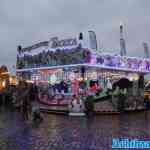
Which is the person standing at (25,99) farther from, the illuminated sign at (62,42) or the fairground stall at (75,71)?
the illuminated sign at (62,42)

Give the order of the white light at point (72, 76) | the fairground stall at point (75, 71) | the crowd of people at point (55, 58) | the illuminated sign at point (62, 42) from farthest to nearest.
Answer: the illuminated sign at point (62, 42) < the white light at point (72, 76) < the crowd of people at point (55, 58) < the fairground stall at point (75, 71)

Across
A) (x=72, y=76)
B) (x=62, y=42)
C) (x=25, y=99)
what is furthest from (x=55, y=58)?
(x=25, y=99)

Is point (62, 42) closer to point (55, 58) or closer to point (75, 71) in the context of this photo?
point (55, 58)

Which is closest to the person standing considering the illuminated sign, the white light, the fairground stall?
the fairground stall

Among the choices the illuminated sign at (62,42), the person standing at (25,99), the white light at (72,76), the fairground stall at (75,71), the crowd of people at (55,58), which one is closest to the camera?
the person standing at (25,99)

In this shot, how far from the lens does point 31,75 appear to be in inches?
1454

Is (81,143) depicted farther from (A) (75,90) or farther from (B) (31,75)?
(B) (31,75)

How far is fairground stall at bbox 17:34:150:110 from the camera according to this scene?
31031mm

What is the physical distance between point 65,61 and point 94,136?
19538 millimetres

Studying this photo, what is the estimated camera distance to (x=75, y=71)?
3234 cm

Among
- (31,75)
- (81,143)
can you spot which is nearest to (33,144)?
→ (81,143)

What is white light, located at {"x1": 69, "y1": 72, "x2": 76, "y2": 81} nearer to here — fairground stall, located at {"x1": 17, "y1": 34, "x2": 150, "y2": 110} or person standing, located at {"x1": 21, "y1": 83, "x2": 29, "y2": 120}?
fairground stall, located at {"x1": 17, "y1": 34, "x2": 150, "y2": 110}

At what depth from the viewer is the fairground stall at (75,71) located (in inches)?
1222

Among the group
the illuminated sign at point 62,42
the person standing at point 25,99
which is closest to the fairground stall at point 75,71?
the illuminated sign at point 62,42
